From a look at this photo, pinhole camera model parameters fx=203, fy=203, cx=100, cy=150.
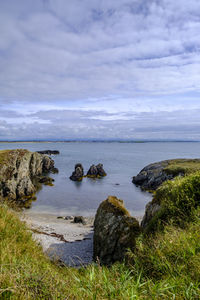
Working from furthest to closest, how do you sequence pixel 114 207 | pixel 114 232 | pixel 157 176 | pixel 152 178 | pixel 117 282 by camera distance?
pixel 152 178, pixel 157 176, pixel 114 207, pixel 114 232, pixel 117 282

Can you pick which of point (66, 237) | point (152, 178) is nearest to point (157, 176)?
point (152, 178)

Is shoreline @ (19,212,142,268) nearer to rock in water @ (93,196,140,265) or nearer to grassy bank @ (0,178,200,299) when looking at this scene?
rock in water @ (93,196,140,265)

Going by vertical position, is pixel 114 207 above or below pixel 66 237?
above

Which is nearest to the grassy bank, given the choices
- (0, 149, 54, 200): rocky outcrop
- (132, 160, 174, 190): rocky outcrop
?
(0, 149, 54, 200): rocky outcrop

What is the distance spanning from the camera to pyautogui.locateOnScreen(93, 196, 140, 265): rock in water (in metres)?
14.8

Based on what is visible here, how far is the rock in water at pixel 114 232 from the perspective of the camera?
14.8m

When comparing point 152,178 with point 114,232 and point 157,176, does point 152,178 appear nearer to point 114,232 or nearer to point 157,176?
point 157,176

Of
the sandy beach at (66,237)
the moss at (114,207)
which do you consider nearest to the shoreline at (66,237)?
the sandy beach at (66,237)

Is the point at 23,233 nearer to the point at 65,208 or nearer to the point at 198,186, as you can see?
the point at 198,186

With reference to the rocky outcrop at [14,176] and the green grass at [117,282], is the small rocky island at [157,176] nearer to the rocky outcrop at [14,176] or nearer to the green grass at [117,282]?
the rocky outcrop at [14,176]

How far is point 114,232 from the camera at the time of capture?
614 inches

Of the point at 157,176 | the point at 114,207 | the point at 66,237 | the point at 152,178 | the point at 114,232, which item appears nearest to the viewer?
the point at 114,232

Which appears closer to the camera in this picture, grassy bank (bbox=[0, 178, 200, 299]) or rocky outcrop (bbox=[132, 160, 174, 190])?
grassy bank (bbox=[0, 178, 200, 299])

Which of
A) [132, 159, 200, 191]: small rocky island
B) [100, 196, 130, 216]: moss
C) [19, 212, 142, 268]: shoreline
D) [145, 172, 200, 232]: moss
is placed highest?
[145, 172, 200, 232]: moss
